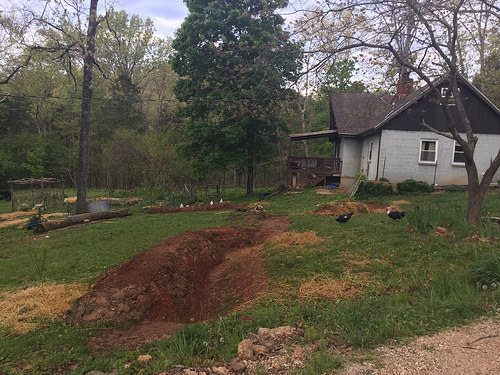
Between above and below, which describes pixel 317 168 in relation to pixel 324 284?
above

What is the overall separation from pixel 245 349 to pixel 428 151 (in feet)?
58.6

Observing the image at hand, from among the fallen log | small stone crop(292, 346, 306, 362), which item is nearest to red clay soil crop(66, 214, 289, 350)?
small stone crop(292, 346, 306, 362)

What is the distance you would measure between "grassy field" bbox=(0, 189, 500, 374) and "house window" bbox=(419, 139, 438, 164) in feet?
27.9

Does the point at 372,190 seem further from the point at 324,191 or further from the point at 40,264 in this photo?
the point at 40,264

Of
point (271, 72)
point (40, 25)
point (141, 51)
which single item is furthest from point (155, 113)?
point (271, 72)

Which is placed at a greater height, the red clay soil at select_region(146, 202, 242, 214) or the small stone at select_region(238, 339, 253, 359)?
the small stone at select_region(238, 339, 253, 359)

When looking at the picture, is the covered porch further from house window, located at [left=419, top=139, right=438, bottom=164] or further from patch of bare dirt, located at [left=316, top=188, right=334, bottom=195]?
house window, located at [left=419, top=139, right=438, bottom=164]

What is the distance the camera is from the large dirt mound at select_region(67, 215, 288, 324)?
16.8ft

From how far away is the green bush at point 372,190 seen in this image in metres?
16.3

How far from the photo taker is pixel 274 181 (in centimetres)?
3406

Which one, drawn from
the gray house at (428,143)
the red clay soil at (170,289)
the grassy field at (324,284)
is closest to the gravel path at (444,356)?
the grassy field at (324,284)

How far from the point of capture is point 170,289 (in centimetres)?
595

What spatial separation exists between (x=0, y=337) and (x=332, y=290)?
469 cm

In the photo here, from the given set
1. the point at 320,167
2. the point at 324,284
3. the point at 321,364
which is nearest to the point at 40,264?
the point at 324,284
